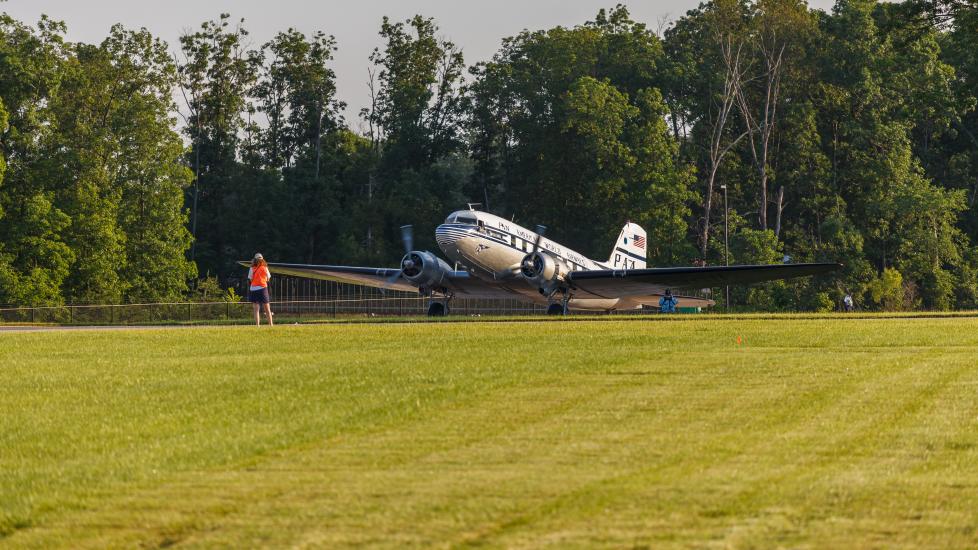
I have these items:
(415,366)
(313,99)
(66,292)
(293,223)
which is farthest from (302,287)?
(415,366)

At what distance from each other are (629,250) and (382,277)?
14.6m

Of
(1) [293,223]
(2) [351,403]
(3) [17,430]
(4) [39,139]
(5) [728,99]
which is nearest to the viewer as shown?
(3) [17,430]

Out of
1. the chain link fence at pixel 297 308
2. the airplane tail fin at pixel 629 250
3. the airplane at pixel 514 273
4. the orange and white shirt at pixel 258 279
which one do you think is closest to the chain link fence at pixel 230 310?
the chain link fence at pixel 297 308

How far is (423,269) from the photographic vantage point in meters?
50.8

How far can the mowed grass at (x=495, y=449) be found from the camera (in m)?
9.00

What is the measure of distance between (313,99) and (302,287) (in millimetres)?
28341

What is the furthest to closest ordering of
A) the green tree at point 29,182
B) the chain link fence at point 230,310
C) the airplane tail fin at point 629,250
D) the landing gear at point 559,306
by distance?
the green tree at point 29,182 < the chain link fence at point 230,310 < the airplane tail fin at point 629,250 < the landing gear at point 559,306

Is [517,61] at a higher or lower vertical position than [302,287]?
higher

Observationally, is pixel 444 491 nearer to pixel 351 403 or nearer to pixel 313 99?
pixel 351 403

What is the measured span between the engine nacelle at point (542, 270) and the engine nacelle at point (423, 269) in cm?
343

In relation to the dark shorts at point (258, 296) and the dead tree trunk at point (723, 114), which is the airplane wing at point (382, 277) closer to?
the dark shorts at point (258, 296)

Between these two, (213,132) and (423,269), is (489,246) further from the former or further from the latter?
(213,132)

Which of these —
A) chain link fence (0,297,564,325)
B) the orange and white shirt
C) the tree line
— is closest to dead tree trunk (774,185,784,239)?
the tree line

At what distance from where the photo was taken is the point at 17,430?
1338 centimetres
